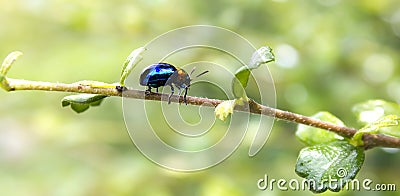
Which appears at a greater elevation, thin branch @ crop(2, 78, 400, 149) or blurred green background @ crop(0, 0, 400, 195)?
blurred green background @ crop(0, 0, 400, 195)

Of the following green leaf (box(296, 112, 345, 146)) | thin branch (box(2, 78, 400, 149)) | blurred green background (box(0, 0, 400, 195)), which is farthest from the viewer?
blurred green background (box(0, 0, 400, 195))

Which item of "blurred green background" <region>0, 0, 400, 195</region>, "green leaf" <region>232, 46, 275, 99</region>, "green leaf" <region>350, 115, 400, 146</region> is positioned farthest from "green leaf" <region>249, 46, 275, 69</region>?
"blurred green background" <region>0, 0, 400, 195</region>

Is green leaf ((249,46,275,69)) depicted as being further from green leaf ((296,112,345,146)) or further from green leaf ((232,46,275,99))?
green leaf ((296,112,345,146))

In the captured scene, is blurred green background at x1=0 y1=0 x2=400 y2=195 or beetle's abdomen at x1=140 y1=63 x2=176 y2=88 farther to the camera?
blurred green background at x1=0 y1=0 x2=400 y2=195

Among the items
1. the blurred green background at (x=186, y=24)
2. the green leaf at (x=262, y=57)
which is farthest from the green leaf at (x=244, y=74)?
the blurred green background at (x=186, y=24)

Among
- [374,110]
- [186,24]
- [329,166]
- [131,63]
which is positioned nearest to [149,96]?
[131,63]

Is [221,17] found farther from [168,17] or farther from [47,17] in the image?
[47,17]
